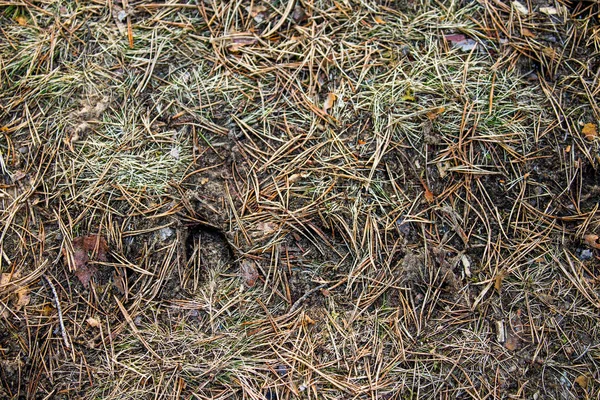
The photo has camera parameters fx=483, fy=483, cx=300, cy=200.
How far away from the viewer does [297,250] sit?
1.99 m

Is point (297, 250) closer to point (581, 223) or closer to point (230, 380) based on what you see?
point (230, 380)

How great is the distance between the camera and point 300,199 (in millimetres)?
2000

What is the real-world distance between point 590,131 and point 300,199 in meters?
1.28

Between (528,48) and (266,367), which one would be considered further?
(528,48)

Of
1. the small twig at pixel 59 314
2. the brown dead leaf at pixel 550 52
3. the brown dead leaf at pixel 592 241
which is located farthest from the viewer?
the brown dead leaf at pixel 550 52

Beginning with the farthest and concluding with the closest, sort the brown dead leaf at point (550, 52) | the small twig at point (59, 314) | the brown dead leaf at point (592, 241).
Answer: the brown dead leaf at point (550, 52)
the brown dead leaf at point (592, 241)
the small twig at point (59, 314)

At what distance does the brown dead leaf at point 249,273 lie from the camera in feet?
6.47

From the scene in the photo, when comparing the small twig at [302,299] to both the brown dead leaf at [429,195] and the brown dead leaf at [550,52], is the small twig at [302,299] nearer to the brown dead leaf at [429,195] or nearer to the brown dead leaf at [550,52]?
the brown dead leaf at [429,195]

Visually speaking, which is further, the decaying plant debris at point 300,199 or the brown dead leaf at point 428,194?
the brown dead leaf at point 428,194

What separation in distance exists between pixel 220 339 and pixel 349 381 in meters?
0.53

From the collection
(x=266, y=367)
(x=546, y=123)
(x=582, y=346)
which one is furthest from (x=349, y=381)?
(x=546, y=123)

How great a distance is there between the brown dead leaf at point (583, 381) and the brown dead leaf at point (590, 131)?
987 mm

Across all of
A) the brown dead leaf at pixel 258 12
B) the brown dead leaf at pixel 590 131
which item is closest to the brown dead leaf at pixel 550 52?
the brown dead leaf at pixel 590 131

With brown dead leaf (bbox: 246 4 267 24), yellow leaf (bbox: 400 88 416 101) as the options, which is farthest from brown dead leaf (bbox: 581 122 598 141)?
brown dead leaf (bbox: 246 4 267 24)
